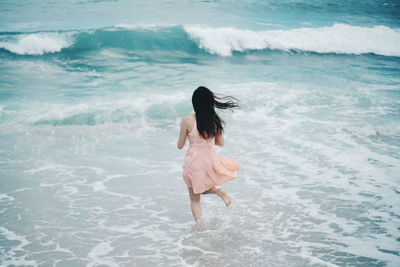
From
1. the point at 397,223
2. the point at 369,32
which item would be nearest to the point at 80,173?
the point at 397,223

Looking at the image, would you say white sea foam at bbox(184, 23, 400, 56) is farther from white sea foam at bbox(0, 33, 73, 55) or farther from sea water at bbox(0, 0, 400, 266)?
white sea foam at bbox(0, 33, 73, 55)

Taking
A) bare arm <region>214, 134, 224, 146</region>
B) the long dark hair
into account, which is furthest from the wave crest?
the long dark hair

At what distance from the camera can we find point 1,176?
639cm

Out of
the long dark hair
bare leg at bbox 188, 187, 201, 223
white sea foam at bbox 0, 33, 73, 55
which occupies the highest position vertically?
white sea foam at bbox 0, 33, 73, 55

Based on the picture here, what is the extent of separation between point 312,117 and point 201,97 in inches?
224

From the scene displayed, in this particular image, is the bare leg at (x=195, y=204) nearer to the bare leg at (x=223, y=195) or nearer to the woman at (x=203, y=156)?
the woman at (x=203, y=156)

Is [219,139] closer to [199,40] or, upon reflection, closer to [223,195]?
[223,195]

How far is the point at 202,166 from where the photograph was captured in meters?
4.67

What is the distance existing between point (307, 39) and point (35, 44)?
10.9 m

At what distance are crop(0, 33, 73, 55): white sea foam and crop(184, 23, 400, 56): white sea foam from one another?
4987mm

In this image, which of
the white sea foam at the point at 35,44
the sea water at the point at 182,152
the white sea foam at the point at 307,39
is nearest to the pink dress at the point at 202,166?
the sea water at the point at 182,152

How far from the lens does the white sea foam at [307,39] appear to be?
1725 centimetres

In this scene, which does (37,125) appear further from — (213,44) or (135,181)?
(213,44)

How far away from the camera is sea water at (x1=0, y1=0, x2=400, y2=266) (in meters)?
4.66
